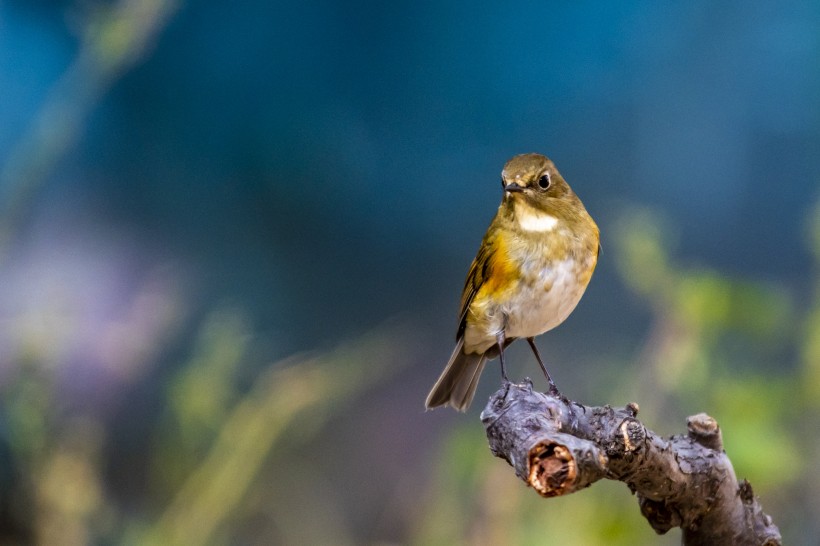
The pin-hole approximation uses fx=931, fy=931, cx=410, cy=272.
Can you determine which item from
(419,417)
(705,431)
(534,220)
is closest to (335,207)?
(419,417)

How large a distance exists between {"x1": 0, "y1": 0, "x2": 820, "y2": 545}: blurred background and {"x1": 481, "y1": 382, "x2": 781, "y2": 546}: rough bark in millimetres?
1214

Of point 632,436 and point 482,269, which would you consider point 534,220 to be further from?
point 632,436

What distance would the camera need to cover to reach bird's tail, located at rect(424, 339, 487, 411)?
188cm

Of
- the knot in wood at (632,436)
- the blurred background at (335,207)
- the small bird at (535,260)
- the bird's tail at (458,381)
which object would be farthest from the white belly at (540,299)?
the blurred background at (335,207)

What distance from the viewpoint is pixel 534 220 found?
1.68m

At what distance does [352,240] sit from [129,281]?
606 millimetres

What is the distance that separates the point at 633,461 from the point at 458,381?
92cm

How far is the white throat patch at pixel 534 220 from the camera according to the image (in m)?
1.67

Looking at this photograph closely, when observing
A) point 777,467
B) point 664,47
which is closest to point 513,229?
point 777,467

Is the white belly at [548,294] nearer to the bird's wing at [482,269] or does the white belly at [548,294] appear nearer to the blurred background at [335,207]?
the bird's wing at [482,269]

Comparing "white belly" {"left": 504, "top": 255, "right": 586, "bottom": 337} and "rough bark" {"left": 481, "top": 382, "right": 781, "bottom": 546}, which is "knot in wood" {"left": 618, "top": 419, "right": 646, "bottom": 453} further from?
"white belly" {"left": 504, "top": 255, "right": 586, "bottom": 337}

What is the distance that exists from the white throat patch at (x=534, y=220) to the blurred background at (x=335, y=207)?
0.73 metres

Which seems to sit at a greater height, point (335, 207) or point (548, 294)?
point (335, 207)

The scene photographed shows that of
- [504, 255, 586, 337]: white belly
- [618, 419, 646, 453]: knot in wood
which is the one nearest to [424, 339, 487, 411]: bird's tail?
[504, 255, 586, 337]: white belly
